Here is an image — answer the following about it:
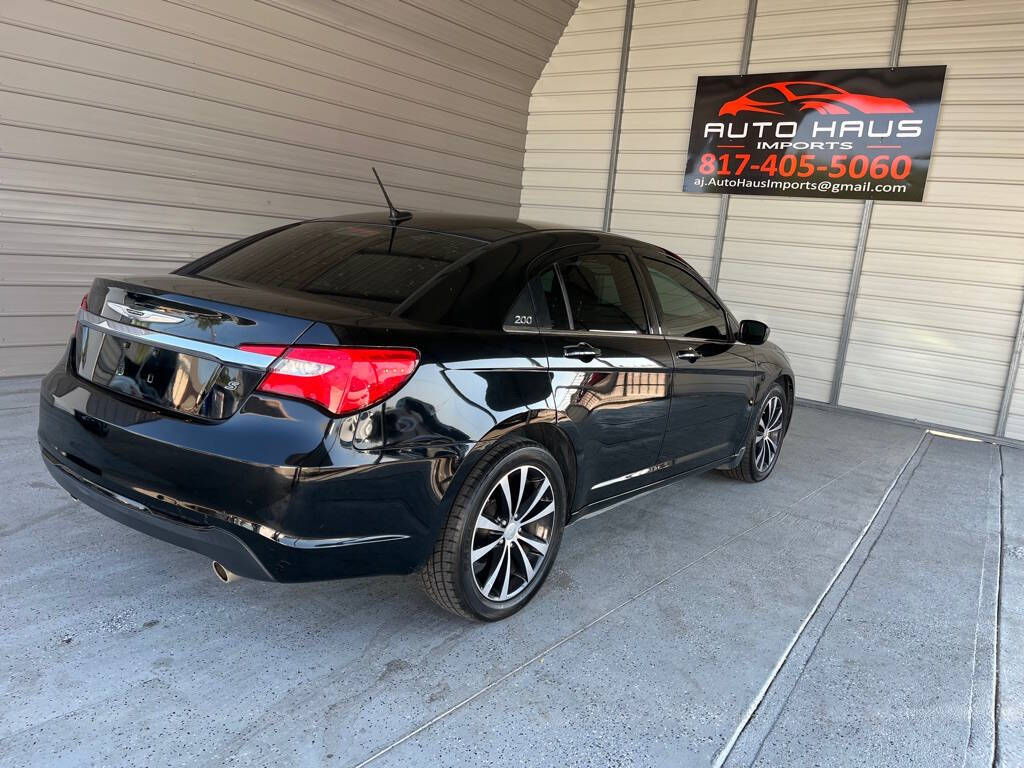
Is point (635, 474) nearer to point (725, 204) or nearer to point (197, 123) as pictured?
point (197, 123)

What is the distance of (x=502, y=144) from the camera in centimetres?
951

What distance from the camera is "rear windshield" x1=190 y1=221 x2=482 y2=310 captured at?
2.50m

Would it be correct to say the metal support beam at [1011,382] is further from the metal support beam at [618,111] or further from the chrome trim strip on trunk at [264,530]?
the chrome trim strip on trunk at [264,530]

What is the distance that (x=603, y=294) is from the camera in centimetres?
313

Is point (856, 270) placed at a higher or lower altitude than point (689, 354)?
higher

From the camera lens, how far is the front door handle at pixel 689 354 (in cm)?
346

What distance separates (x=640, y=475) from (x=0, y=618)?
8.12ft

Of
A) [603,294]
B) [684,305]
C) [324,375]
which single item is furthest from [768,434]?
[324,375]

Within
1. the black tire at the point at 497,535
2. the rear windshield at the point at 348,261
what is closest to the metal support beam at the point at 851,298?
the black tire at the point at 497,535

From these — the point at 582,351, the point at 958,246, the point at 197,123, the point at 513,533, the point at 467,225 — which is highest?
the point at 197,123

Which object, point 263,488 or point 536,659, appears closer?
point 263,488

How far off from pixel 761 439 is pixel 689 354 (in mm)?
1405

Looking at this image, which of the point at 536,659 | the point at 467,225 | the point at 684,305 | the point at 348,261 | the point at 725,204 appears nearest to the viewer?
the point at 536,659

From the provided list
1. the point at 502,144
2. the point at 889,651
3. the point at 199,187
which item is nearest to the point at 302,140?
the point at 199,187
